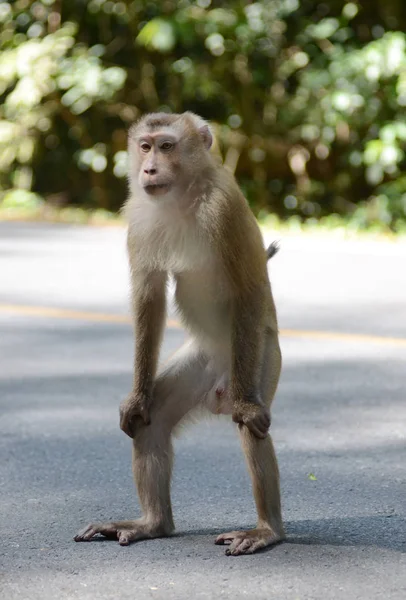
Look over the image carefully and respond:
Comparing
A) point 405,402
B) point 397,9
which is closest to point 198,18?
point 397,9

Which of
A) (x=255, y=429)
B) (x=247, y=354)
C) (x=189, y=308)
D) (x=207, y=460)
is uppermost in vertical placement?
(x=189, y=308)

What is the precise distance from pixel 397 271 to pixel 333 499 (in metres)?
7.46

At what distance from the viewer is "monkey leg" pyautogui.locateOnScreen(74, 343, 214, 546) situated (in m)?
4.82

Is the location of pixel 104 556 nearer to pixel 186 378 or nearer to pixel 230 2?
pixel 186 378

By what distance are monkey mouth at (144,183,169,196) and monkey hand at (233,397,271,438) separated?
2.72 feet

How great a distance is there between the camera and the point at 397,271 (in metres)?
12.7

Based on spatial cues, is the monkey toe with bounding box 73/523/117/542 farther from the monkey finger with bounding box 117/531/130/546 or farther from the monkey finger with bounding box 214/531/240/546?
the monkey finger with bounding box 214/531/240/546

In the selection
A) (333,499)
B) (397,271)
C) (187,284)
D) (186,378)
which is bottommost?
(397,271)

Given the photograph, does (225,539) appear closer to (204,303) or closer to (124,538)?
(124,538)

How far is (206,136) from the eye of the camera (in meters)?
5.03

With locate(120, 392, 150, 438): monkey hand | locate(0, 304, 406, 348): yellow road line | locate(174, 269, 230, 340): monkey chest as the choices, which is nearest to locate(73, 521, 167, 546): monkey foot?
locate(120, 392, 150, 438): monkey hand

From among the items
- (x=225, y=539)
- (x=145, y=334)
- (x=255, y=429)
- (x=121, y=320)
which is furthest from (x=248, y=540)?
(x=121, y=320)

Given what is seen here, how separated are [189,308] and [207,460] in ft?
4.97

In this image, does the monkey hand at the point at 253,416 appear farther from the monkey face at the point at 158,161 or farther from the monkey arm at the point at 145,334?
the monkey face at the point at 158,161
